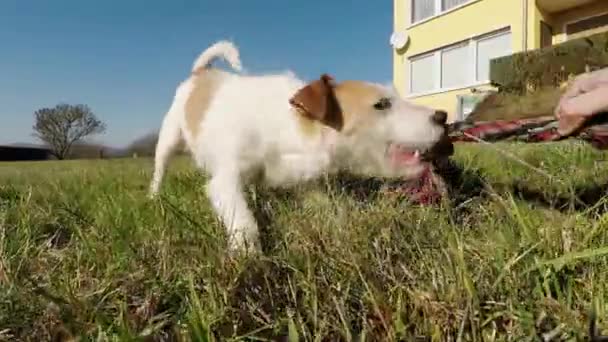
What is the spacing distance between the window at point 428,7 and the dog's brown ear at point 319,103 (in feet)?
43.0

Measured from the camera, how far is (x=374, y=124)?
2584 millimetres

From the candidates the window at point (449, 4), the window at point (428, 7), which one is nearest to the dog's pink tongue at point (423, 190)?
the window at point (428, 7)

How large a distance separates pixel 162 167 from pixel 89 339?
9.42 ft

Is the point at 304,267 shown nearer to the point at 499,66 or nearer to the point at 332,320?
the point at 332,320

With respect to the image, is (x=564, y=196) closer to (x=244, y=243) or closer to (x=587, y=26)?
(x=244, y=243)

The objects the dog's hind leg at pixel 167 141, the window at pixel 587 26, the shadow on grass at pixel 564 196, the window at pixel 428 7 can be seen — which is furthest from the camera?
the window at pixel 428 7

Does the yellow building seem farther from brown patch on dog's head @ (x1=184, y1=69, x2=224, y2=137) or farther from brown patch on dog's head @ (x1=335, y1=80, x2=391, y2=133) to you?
brown patch on dog's head @ (x1=335, y1=80, x2=391, y2=133)

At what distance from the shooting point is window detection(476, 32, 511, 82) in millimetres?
13057

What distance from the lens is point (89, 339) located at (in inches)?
39.7

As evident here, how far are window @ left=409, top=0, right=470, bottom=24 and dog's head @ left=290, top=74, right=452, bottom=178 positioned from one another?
42.6ft

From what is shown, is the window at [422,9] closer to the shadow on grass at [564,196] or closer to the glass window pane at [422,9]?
the glass window pane at [422,9]

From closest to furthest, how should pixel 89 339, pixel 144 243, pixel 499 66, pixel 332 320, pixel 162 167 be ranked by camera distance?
pixel 89 339 < pixel 332 320 < pixel 144 243 < pixel 162 167 < pixel 499 66

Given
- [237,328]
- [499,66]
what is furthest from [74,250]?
[499,66]

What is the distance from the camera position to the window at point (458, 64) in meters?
13.3
